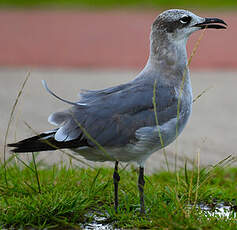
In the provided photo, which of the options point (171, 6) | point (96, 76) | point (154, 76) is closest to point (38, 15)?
point (171, 6)

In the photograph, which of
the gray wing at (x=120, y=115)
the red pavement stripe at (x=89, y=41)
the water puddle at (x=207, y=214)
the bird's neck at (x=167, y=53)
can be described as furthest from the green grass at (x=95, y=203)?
the red pavement stripe at (x=89, y=41)

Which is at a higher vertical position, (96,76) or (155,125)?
(155,125)

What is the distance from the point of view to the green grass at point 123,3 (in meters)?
21.1

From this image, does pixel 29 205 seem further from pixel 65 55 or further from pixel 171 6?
pixel 171 6

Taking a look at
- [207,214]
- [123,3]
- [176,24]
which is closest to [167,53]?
[176,24]

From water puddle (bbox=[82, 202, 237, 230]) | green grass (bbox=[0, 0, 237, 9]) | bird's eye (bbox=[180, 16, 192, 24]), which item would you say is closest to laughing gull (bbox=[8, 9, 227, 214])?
bird's eye (bbox=[180, 16, 192, 24])

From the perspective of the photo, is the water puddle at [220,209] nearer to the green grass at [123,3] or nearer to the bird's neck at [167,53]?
the bird's neck at [167,53]

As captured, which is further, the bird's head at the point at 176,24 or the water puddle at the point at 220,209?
the water puddle at the point at 220,209

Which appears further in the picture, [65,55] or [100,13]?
[100,13]

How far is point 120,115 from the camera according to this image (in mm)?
3578

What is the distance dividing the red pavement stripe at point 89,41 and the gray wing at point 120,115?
831 centimetres

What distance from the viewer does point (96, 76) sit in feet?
35.3

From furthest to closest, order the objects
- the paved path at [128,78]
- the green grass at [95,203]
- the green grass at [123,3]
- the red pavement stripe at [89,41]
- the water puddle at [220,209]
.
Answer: the green grass at [123,3]
the red pavement stripe at [89,41]
the paved path at [128,78]
the water puddle at [220,209]
the green grass at [95,203]

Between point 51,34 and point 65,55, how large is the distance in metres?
2.83
